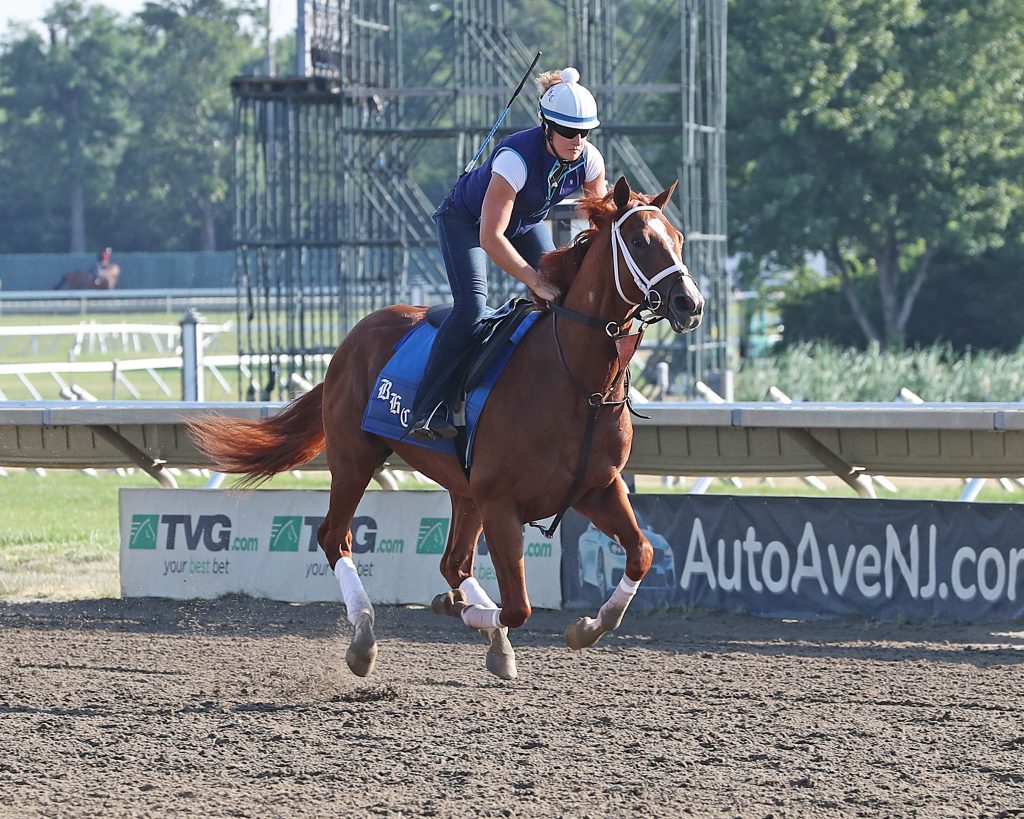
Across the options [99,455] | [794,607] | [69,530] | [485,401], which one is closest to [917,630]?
[794,607]

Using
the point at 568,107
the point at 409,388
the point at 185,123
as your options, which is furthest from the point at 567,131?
the point at 185,123

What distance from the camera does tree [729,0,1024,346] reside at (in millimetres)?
27062

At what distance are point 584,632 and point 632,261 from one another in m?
1.58

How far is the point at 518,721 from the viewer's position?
592 cm

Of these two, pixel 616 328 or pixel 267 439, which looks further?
pixel 267 439

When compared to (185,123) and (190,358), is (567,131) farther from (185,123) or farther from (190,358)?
(185,123)

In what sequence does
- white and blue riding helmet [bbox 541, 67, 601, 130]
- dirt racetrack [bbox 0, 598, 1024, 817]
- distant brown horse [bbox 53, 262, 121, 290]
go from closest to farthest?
dirt racetrack [bbox 0, 598, 1024, 817], white and blue riding helmet [bbox 541, 67, 601, 130], distant brown horse [bbox 53, 262, 121, 290]

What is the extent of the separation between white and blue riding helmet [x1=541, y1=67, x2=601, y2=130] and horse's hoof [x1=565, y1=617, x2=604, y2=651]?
6.42 feet

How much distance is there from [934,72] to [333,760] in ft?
81.9

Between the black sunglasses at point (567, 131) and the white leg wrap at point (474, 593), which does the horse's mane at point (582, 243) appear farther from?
the white leg wrap at point (474, 593)

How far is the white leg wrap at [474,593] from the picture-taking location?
256 inches

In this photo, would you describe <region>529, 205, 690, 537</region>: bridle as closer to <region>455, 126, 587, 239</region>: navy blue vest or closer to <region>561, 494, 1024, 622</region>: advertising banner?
<region>455, 126, 587, 239</region>: navy blue vest

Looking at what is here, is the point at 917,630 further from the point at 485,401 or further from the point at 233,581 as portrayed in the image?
the point at 233,581

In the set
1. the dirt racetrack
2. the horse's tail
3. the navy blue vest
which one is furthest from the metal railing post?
the navy blue vest
